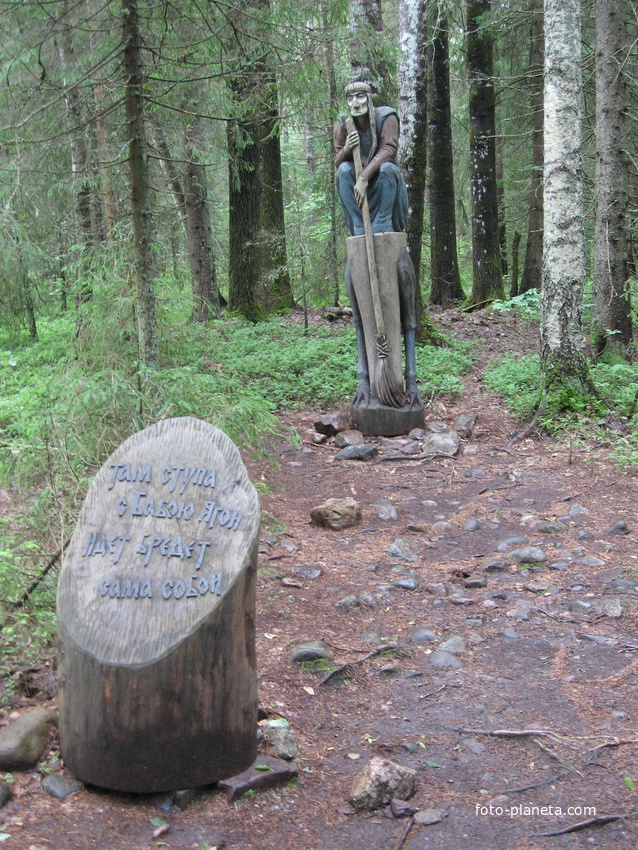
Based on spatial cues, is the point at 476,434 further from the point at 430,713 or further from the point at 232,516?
the point at 232,516

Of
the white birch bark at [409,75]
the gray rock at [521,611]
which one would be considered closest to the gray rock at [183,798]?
the gray rock at [521,611]

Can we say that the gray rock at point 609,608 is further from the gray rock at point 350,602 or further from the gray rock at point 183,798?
the gray rock at point 183,798

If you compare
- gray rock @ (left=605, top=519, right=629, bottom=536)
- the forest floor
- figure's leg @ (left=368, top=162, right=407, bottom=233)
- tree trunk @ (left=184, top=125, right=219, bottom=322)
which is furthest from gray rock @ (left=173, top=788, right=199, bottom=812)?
tree trunk @ (left=184, top=125, right=219, bottom=322)

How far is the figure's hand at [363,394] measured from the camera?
8977 millimetres

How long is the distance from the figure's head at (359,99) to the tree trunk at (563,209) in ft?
6.17

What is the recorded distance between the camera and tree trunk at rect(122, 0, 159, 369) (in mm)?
5583

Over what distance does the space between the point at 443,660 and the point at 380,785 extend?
124 cm

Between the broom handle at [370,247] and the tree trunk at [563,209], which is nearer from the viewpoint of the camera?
the tree trunk at [563,209]

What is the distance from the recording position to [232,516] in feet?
10.4

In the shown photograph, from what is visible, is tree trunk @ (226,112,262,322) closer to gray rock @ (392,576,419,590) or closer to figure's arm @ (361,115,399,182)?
figure's arm @ (361,115,399,182)

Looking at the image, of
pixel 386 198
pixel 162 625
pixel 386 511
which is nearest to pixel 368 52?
pixel 386 198

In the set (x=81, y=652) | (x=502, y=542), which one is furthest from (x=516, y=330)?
(x=81, y=652)

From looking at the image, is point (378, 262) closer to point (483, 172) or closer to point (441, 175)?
point (483, 172)

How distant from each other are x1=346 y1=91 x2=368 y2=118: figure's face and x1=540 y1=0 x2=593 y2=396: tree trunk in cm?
191
